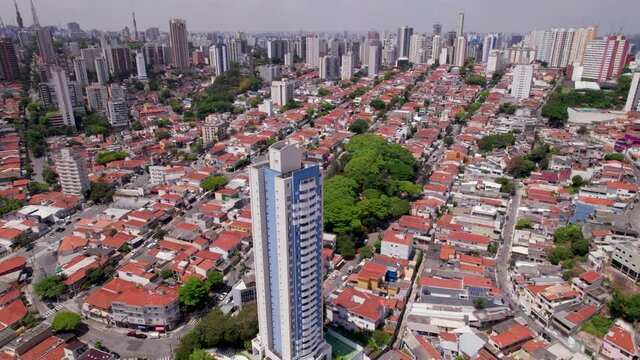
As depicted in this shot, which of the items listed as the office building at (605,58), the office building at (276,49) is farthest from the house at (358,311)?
the office building at (276,49)

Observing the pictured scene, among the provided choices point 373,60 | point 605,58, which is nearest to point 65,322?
point 373,60

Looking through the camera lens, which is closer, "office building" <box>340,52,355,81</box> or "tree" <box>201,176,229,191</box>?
"tree" <box>201,176,229,191</box>

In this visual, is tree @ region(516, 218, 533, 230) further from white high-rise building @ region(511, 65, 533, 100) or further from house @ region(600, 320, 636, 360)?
white high-rise building @ region(511, 65, 533, 100)

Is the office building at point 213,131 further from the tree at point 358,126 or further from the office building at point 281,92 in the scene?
the office building at point 281,92

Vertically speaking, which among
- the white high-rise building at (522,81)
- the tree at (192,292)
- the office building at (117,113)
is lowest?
the tree at (192,292)

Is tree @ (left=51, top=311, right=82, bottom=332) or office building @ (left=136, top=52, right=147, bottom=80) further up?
office building @ (left=136, top=52, right=147, bottom=80)

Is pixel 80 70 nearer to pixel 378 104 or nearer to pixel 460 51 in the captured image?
pixel 378 104

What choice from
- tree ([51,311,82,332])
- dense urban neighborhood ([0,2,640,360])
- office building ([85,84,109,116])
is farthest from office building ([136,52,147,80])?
tree ([51,311,82,332])

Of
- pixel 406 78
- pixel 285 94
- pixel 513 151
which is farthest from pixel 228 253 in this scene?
pixel 406 78
